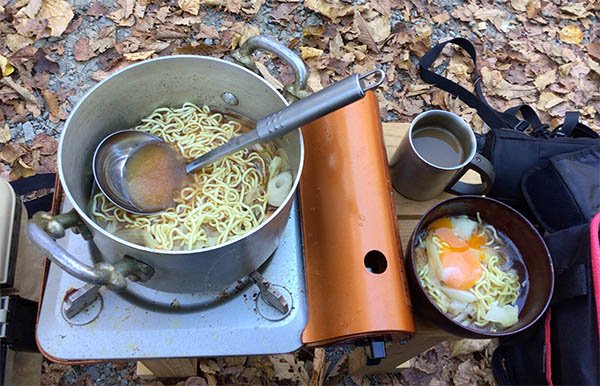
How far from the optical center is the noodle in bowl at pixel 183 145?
0.78 metres

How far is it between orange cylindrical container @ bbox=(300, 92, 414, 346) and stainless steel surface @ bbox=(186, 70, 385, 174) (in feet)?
0.79

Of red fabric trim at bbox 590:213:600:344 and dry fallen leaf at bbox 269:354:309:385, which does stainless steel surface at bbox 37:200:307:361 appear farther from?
dry fallen leaf at bbox 269:354:309:385

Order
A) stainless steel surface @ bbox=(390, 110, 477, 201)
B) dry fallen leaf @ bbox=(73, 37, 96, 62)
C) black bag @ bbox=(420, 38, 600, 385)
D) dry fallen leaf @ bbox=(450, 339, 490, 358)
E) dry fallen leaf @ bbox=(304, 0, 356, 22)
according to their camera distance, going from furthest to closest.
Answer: dry fallen leaf @ bbox=(304, 0, 356, 22), dry fallen leaf @ bbox=(73, 37, 96, 62), dry fallen leaf @ bbox=(450, 339, 490, 358), stainless steel surface @ bbox=(390, 110, 477, 201), black bag @ bbox=(420, 38, 600, 385)

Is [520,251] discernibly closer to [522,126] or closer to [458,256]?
[458,256]

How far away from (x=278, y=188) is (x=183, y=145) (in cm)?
27

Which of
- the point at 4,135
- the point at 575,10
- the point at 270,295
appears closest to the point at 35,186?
the point at 4,135

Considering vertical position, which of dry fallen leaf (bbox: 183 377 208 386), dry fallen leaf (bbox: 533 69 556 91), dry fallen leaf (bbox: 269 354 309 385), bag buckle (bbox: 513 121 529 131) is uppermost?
bag buckle (bbox: 513 121 529 131)

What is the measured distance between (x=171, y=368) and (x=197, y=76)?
985 millimetres

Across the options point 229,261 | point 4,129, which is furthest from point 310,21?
point 229,261

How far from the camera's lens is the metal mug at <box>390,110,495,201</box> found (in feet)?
3.90

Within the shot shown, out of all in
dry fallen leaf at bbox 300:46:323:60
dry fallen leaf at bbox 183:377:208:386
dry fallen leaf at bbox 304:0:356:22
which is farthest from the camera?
dry fallen leaf at bbox 304:0:356:22

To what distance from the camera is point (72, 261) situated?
2.38 feet

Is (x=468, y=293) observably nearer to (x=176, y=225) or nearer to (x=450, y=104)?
(x=176, y=225)

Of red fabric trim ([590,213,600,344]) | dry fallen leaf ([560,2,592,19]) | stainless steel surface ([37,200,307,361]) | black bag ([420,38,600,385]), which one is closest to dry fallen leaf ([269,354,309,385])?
black bag ([420,38,600,385])
